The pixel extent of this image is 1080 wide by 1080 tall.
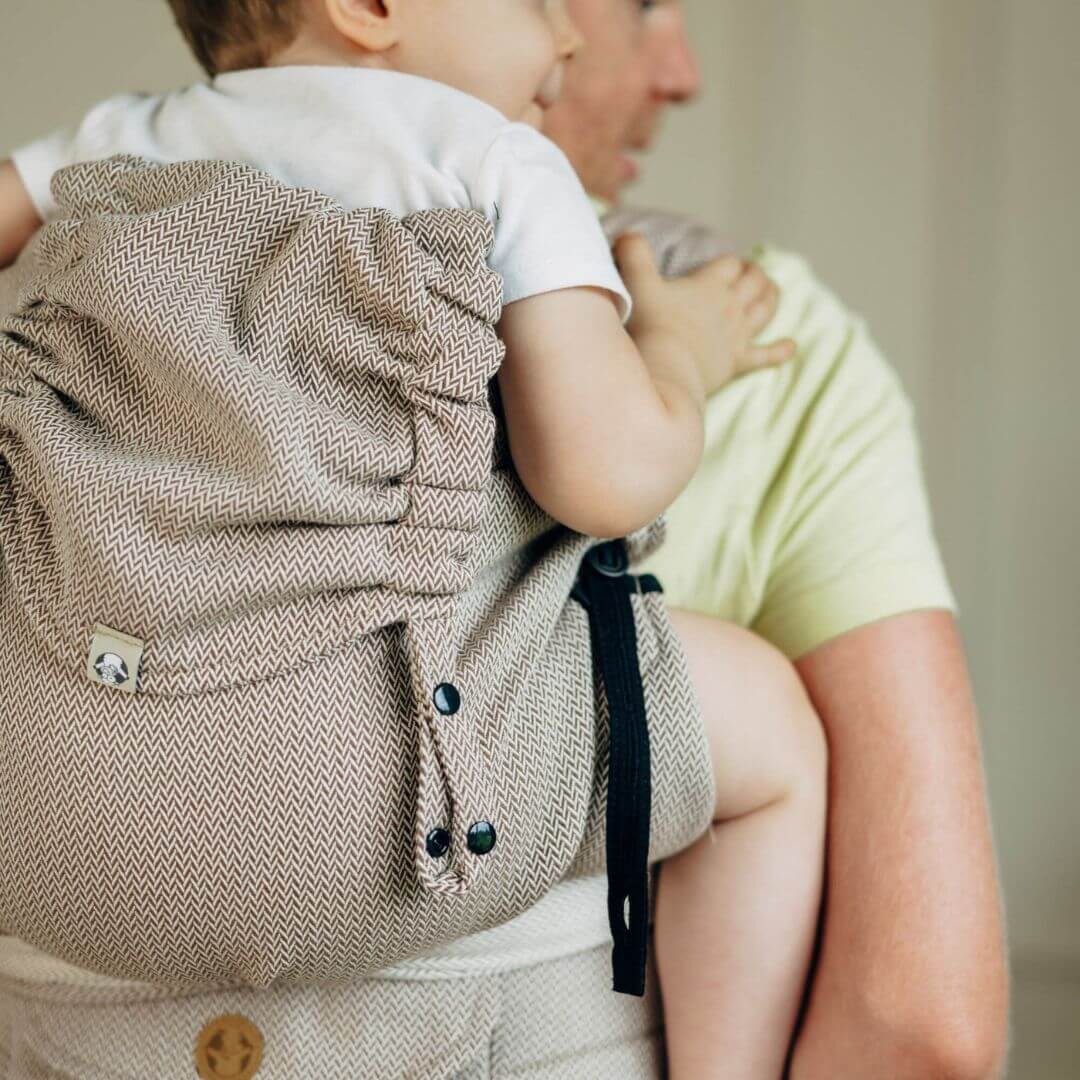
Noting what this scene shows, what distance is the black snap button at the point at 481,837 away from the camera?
62cm

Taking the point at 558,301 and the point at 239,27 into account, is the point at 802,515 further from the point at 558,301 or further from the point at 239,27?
the point at 239,27

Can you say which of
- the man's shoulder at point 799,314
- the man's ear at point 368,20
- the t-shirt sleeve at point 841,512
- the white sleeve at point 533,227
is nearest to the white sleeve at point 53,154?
the man's ear at point 368,20

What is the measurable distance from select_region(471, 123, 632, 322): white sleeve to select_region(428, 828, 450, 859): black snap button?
0.86 ft

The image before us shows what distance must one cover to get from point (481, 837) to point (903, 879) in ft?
1.21

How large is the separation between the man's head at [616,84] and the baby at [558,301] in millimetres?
426

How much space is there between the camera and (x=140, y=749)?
1.99 feet

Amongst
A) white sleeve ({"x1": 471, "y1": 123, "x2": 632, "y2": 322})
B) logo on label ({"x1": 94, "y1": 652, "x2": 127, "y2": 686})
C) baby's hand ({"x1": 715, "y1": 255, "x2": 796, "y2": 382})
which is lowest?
baby's hand ({"x1": 715, "y1": 255, "x2": 796, "y2": 382})

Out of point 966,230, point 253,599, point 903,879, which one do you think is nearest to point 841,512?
point 903,879

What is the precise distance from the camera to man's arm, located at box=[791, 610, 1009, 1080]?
85 cm

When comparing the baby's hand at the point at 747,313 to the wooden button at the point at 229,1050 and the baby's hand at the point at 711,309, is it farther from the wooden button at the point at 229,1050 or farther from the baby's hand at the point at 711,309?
the wooden button at the point at 229,1050

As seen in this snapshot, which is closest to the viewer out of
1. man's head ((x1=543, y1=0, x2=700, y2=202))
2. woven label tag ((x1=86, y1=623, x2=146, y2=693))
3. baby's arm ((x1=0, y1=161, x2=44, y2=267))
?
woven label tag ((x1=86, y1=623, x2=146, y2=693))

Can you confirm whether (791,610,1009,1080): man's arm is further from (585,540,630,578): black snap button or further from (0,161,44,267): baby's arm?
(0,161,44,267): baby's arm

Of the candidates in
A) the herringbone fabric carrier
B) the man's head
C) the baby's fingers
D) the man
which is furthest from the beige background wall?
the herringbone fabric carrier

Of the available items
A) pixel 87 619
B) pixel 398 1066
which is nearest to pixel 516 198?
pixel 87 619
